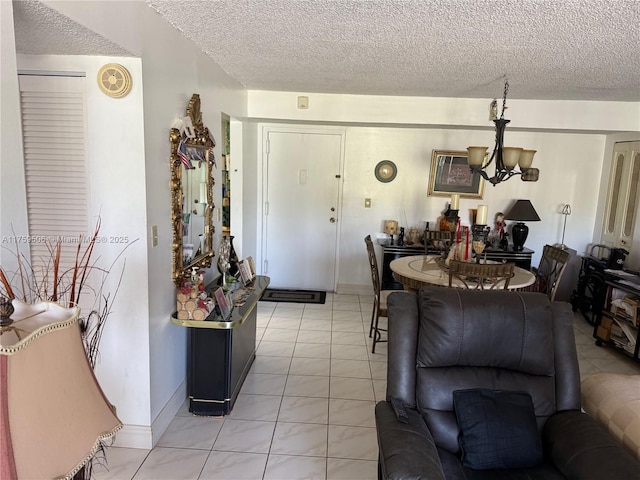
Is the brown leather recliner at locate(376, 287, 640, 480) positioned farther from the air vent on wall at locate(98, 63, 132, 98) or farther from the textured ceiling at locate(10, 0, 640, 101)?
the air vent on wall at locate(98, 63, 132, 98)

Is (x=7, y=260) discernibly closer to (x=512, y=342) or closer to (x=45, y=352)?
(x=45, y=352)

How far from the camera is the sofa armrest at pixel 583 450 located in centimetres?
135

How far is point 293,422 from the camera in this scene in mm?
2523

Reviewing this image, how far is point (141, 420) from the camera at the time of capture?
2.21m

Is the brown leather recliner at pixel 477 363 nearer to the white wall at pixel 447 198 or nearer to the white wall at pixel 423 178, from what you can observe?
the white wall at pixel 423 178

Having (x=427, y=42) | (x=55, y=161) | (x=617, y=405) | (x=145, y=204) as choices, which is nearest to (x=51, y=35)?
(x=55, y=161)

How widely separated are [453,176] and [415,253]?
1.03m

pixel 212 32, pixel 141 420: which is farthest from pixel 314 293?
pixel 212 32

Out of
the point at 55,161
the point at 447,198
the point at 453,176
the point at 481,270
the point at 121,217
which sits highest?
the point at 453,176

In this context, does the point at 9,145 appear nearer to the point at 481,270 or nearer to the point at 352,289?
the point at 481,270

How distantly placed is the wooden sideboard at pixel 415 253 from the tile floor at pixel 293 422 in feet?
3.07

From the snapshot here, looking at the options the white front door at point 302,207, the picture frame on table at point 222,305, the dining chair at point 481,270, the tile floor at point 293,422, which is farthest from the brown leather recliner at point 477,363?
the white front door at point 302,207

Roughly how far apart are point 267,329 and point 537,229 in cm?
333

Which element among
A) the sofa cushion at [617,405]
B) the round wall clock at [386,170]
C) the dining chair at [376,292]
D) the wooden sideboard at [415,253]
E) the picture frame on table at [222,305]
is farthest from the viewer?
the round wall clock at [386,170]
